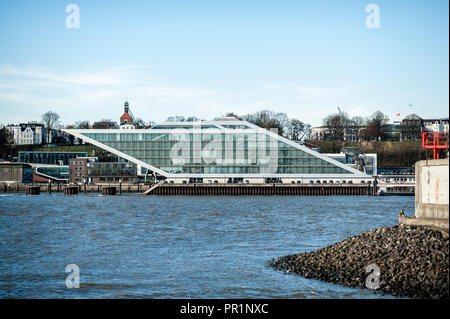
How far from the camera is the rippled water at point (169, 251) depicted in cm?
2539

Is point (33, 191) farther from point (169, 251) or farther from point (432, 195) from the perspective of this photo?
point (432, 195)

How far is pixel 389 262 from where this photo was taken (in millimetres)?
24438

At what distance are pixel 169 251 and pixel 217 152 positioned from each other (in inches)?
3231

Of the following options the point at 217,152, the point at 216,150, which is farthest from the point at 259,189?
the point at 216,150

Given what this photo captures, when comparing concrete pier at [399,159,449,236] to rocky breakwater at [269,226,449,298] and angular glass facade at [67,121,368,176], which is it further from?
angular glass facade at [67,121,368,176]

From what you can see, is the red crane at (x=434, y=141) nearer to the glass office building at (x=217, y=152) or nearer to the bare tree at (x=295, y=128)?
the glass office building at (x=217, y=152)

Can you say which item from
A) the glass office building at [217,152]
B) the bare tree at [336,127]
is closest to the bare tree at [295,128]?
the bare tree at [336,127]

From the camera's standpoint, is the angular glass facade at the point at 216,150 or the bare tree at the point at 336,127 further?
the bare tree at the point at 336,127

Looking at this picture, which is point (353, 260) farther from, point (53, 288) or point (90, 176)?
point (90, 176)

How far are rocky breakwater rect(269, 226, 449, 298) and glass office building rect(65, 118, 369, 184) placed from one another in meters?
86.2

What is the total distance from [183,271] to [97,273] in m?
3.94

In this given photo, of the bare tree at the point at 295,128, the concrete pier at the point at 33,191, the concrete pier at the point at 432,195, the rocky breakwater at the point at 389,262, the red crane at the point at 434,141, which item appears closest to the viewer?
the rocky breakwater at the point at 389,262

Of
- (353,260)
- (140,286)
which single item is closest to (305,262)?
(353,260)
